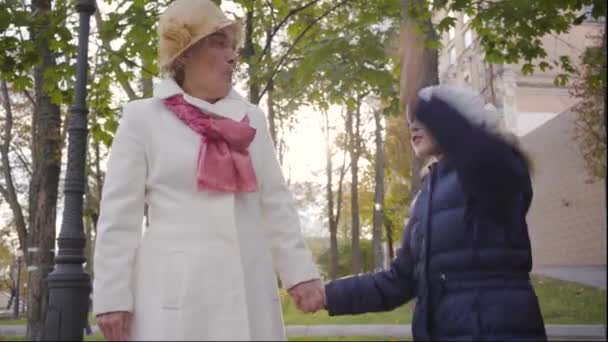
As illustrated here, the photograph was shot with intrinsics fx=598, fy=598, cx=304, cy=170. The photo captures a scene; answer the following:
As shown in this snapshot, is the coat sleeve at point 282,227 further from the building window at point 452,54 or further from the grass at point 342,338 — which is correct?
the building window at point 452,54

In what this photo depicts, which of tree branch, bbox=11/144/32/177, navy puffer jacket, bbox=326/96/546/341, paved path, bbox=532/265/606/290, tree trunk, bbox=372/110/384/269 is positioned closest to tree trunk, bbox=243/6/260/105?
navy puffer jacket, bbox=326/96/546/341

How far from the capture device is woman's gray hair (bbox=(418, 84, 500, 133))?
6.98 feet

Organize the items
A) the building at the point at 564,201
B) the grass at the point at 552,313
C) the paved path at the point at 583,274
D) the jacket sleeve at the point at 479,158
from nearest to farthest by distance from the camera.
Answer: the jacket sleeve at the point at 479,158 → the grass at the point at 552,313 → the paved path at the point at 583,274 → the building at the point at 564,201

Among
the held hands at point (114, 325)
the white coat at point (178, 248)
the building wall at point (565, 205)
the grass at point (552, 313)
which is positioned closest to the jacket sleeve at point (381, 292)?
the white coat at point (178, 248)

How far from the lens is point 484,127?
2100 mm

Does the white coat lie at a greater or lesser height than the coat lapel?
lesser

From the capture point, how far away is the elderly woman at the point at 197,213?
2.22 meters

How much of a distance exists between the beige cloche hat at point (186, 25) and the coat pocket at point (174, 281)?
33.8 inches

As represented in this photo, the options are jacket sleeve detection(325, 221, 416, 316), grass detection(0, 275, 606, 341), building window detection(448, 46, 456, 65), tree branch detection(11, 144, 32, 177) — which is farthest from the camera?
building window detection(448, 46, 456, 65)

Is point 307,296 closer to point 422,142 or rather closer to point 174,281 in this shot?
point 174,281

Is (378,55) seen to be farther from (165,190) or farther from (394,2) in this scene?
(165,190)

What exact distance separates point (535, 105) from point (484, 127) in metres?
34.3

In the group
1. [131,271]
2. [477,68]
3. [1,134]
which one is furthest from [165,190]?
[477,68]

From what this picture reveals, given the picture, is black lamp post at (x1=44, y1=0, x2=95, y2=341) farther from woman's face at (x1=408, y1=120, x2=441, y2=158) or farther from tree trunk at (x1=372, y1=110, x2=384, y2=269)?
tree trunk at (x1=372, y1=110, x2=384, y2=269)
